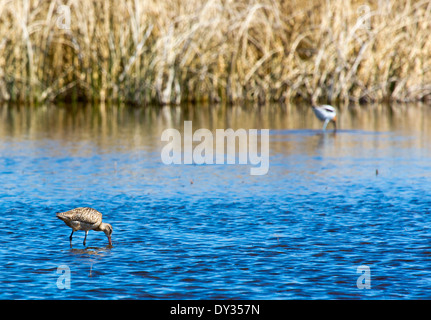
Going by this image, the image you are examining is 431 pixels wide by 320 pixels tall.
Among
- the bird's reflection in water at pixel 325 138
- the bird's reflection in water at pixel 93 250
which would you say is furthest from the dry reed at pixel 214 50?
the bird's reflection in water at pixel 93 250

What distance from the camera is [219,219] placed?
8.93 m

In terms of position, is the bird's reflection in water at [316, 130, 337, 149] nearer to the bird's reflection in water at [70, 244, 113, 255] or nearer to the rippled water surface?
the rippled water surface

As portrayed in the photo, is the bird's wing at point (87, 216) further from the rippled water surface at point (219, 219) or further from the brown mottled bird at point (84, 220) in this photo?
the rippled water surface at point (219, 219)

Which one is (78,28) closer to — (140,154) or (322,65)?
(322,65)

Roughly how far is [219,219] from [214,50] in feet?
53.0

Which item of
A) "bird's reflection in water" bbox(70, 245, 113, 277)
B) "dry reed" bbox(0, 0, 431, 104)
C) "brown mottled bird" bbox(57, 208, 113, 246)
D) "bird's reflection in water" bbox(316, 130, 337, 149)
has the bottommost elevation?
"bird's reflection in water" bbox(70, 245, 113, 277)

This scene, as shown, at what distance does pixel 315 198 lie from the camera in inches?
401

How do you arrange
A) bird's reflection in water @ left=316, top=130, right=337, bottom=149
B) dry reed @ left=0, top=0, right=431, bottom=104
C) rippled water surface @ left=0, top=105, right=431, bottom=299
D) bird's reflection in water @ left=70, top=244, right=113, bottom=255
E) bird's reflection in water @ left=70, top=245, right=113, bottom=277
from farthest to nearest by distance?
dry reed @ left=0, top=0, right=431, bottom=104, bird's reflection in water @ left=316, top=130, right=337, bottom=149, bird's reflection in water @ left=70, top=244, right=113, bottom=255, bird's reflection in water @ left=70, top=245, right=113, bottom=277, rippled water surface @ left=0, top=105, right=431, bottom=299

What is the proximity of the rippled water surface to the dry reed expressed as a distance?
672 cm

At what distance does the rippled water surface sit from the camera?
6.56 m

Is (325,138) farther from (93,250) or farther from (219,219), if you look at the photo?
(93,250)

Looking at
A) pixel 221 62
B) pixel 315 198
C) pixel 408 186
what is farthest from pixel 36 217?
pixel 221 62

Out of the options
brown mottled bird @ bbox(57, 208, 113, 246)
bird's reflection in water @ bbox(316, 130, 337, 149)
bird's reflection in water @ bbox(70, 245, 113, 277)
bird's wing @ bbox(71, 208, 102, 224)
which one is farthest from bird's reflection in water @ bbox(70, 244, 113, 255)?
bird's reflection in water @ bbox(316, 130, 337, 149)

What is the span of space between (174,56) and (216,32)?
63.3 inches
